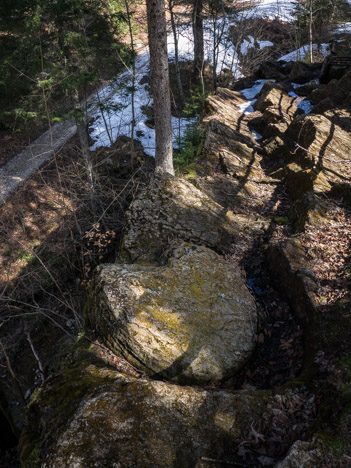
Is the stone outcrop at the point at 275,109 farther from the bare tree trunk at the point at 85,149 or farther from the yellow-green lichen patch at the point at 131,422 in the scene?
the yellow-green lichen patch at the point at 131,422

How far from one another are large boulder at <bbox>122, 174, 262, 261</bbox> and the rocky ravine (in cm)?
3

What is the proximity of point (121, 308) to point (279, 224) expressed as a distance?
436 cm

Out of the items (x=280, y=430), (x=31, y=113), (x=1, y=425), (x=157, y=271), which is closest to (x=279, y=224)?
(x=157, y=271)

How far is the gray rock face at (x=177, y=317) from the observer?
14.1ft

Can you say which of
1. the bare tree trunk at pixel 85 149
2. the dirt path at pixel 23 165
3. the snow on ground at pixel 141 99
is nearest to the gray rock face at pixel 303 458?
the bare tree trunk at pixel 85 149

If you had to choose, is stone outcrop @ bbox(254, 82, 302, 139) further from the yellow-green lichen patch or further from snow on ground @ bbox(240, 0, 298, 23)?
snow on ground @ bbox(240, 0, 298, 23)

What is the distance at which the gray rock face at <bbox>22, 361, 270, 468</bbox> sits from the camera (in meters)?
2.85

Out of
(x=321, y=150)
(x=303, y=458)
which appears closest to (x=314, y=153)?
(x=321, y=150)

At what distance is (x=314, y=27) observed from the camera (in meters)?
23.0

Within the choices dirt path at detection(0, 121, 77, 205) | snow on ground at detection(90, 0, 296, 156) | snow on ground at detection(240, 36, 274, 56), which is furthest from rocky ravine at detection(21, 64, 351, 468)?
snow on ground at detection(240, 36, 274, 56)

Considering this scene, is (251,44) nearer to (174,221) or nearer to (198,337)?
(174,221)

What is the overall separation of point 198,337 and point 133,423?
1.69m

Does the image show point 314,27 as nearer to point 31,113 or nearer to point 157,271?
point 31,113

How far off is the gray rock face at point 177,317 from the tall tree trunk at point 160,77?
12.1ft
